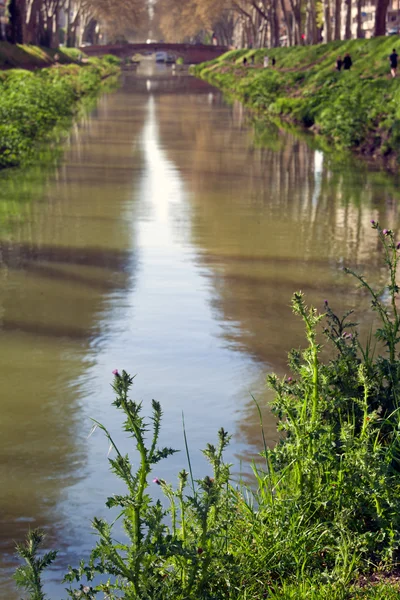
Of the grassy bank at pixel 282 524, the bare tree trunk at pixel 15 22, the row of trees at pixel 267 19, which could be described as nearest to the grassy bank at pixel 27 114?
the bare tree trunk at pixel 15 22

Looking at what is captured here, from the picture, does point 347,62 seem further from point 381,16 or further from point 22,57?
point 22,57

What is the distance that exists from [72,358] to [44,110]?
68.4ft

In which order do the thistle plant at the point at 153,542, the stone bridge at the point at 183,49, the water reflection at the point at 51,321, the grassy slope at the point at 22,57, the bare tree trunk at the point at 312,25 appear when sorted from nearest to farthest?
the thistle plant at the point at 153,542 → the water reflection at the point at 51,321 → the grassy slope at the point at 22,57 → the bare tree trunk at the point at 312,25 → the stone bridge at the point at 183,49

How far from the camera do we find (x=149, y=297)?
10.1 metres

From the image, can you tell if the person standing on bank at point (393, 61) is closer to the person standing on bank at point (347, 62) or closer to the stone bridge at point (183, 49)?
the person standing on bank at point (347, 62)

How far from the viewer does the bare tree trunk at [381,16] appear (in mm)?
44656

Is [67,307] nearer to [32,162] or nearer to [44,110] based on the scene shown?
[32,162]

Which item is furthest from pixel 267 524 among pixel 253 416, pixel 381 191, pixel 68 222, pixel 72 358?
pixel 381 191

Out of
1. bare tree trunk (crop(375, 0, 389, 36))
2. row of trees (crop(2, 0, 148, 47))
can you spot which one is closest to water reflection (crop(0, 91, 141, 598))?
bare tree trunk (crop(375, 0, 389, 36))

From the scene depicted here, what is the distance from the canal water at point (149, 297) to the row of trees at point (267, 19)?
98.4ft

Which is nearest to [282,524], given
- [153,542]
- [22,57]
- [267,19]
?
[153,542]

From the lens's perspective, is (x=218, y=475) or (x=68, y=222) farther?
(x=68, y=222)

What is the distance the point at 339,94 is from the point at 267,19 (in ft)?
173

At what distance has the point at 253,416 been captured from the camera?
6.90m
